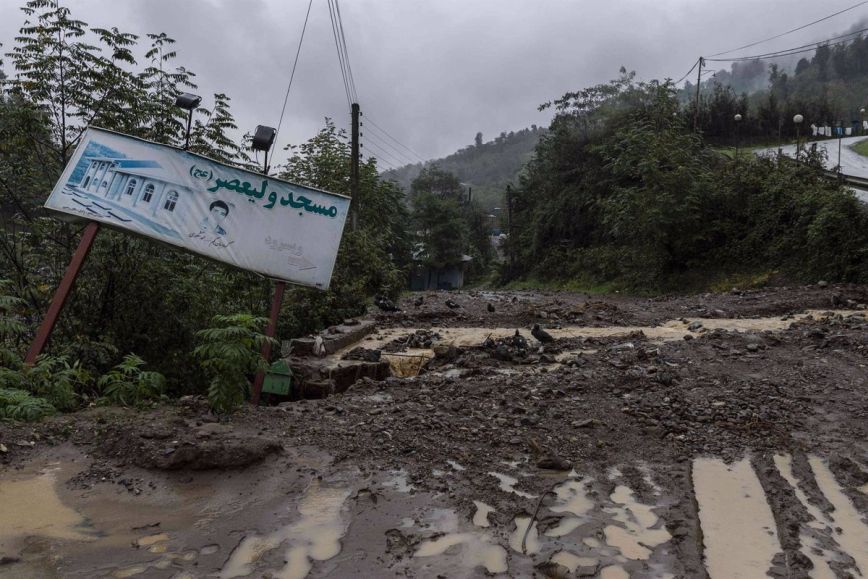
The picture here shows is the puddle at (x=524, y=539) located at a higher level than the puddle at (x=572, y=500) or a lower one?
lower

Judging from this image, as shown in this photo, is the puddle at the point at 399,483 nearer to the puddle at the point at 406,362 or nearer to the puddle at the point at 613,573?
the puddle at the point at 613,573

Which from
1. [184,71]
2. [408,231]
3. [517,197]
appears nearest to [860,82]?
[517,197]

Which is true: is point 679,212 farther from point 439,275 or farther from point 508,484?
point 439,275

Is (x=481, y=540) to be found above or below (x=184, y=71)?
below

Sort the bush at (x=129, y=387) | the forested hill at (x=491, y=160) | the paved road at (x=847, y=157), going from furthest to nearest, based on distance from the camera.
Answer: the forested hill at (x=491, y=160)
the paved road at (x=847, y=157)
the bush at (x=129, y=387)

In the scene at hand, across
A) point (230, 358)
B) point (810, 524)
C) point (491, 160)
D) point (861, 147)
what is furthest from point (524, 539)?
point (491, 160)

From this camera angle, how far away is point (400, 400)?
584cm

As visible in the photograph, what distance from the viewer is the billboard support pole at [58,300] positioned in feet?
19.3

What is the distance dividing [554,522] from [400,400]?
262 centimetres

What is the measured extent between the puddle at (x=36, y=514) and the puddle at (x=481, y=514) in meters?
2.04

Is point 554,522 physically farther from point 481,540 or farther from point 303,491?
point 303,491

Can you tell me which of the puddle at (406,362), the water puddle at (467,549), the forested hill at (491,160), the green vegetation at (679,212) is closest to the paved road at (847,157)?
the green vegetation at (679,212)

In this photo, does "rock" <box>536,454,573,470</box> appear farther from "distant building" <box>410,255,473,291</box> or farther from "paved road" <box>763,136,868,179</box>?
"distant building" <box>410,255,473,291</box>

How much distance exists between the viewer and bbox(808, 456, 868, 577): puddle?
10.4 ft
